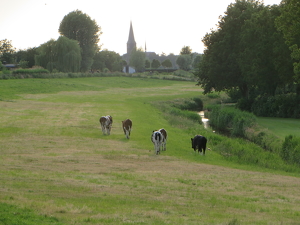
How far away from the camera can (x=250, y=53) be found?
5234 cm

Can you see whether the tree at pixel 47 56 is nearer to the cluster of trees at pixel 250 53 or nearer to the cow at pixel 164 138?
the cluster of trees at pixel 250 53

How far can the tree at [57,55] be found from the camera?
4291 inches

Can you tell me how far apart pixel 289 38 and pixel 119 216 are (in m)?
31.3

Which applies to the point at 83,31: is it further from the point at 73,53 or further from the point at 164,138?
the point at 164,138

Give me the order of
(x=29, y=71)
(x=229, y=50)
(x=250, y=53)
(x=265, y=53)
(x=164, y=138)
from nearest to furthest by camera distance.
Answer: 1. (x=164, y=138)
2. (x=265, y=53)
3. (x=250, y=53)
4. (x=229, y=50)
5. (x=29, y=71)

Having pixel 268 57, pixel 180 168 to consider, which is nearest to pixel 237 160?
pixel 180 168

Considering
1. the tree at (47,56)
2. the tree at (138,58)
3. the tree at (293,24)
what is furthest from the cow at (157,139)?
the tree at (138,58)

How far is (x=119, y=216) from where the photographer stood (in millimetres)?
10445

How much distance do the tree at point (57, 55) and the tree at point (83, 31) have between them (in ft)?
91.9

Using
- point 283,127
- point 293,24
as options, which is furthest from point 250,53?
point 293,24

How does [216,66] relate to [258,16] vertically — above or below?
below

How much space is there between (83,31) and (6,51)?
29.4m

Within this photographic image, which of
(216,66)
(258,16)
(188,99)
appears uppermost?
(258,16)

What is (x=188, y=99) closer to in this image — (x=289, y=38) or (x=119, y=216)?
(x=289, y=38)
